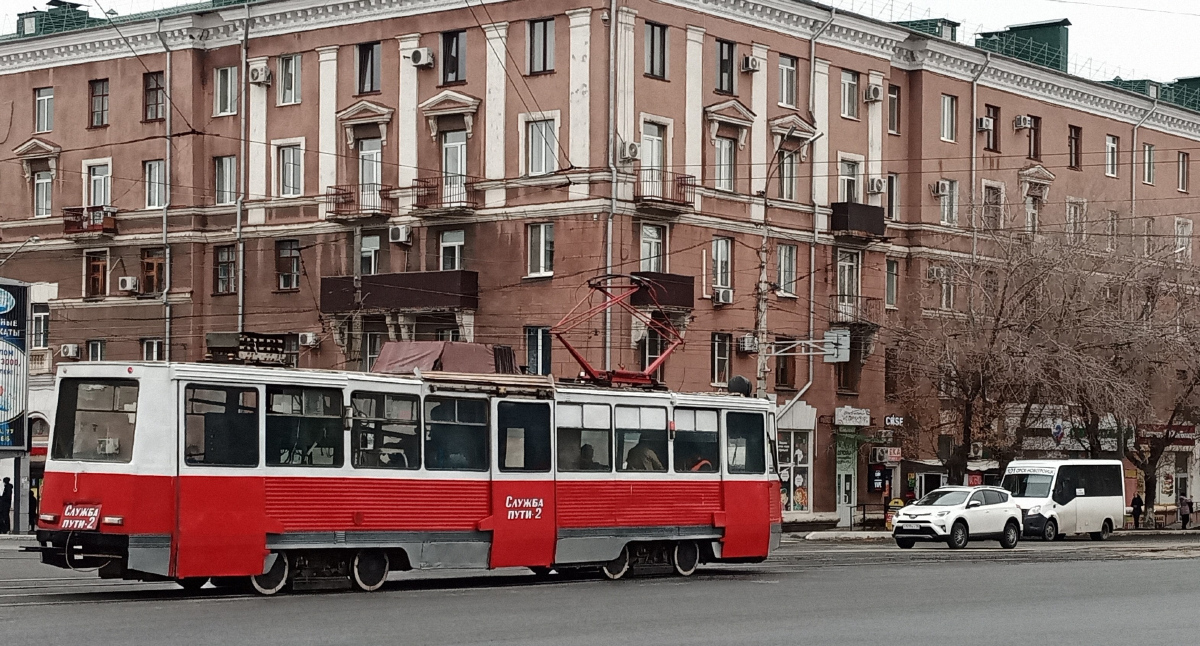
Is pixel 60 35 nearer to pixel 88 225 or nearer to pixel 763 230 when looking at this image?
pixel 88 225

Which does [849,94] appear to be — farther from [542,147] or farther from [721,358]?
[542,147]

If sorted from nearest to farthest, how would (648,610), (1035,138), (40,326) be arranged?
(648,610)
(40,326)
(1035,138)

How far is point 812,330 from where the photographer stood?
5284cm

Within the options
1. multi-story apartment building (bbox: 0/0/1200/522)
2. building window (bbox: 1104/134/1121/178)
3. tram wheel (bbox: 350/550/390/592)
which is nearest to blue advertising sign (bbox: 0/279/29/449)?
multi-story apartment building (bbox: 0/0/1200/522)

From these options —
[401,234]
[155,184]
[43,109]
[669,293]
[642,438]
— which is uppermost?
[43,109]

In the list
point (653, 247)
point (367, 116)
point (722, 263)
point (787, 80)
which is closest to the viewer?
point (653, 247)

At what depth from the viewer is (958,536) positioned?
132 ft

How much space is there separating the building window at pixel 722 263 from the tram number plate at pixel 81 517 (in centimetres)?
3095

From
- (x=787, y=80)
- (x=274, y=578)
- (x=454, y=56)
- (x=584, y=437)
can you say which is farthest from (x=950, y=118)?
(x=274, y=578)

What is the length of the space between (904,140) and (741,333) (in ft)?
34.0

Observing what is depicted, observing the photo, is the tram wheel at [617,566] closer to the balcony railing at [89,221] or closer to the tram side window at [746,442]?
the tram side window at [746,442]

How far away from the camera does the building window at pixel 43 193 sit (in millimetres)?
55500

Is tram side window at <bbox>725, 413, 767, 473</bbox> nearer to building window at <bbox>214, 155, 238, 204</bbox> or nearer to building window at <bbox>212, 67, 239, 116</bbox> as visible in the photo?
building window at <bbox>214, 155, 238, 204</bbox>

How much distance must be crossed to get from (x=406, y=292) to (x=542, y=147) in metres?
5.31
